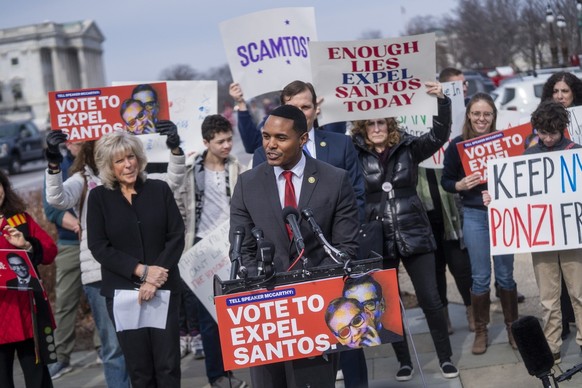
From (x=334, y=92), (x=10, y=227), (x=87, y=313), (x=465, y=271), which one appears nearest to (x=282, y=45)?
(x=334, y=92)

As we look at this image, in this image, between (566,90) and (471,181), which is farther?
(566,90)

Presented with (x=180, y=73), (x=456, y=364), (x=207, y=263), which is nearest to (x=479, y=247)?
(x=456, y=364)

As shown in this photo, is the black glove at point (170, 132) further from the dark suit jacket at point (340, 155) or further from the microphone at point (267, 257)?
the microphone at point (267, 257)

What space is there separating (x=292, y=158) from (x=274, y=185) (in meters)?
0.17

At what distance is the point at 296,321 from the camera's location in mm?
4340

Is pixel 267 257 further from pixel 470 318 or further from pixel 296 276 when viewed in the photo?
pixel 470 318

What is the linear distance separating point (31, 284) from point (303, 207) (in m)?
2.17

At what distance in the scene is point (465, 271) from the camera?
26.6 feet

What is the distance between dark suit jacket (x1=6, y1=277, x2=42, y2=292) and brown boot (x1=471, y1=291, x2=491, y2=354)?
325 cm

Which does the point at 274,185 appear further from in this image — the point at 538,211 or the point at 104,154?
the point at 538,211

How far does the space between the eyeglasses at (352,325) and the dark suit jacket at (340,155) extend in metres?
2.00

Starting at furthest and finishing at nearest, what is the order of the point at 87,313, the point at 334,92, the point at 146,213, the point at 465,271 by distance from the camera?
the point at 87,313, the point at 465,271, the point at 334,92, the point at 146,213

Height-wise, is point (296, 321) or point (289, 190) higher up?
point (289, 190)

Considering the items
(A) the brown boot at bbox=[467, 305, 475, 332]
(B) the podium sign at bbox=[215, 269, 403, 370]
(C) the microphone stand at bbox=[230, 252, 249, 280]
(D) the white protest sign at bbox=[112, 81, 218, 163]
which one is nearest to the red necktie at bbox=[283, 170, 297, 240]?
(C) the microphone stand at bbox=[230, 252, 249, 280]
